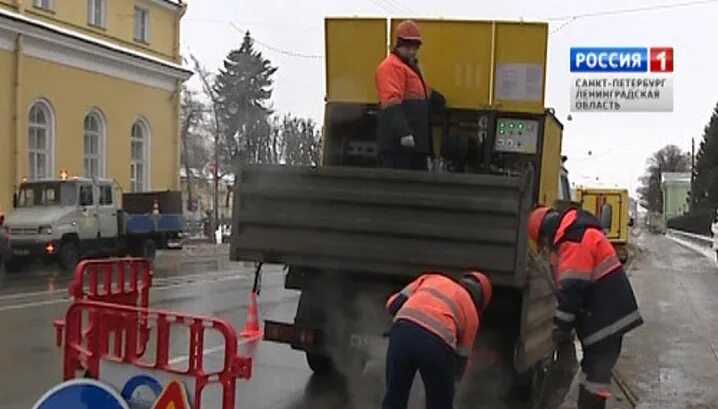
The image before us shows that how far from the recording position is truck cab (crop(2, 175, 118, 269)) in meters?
21.2

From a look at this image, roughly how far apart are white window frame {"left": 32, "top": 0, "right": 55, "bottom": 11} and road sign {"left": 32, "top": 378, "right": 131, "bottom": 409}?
2465cm

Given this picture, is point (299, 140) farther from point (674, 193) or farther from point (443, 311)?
point (674, 193)

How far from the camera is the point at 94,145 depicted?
31.1 m

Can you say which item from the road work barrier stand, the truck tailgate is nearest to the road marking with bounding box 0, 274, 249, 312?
the truck tailgate

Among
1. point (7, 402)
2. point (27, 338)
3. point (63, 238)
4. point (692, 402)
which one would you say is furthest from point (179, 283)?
point (692, 402)

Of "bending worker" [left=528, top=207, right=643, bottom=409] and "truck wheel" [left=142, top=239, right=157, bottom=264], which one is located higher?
"bending worker" [left=528, top=207, right=643, bottom=409]

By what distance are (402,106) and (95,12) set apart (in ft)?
83.7

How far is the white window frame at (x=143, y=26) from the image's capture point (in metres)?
33.0

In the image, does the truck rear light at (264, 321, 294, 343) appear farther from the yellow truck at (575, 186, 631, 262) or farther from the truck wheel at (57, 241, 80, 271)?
the yellow truck at (575, 186, 631, 262)

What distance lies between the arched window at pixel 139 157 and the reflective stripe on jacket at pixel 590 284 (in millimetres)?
29063

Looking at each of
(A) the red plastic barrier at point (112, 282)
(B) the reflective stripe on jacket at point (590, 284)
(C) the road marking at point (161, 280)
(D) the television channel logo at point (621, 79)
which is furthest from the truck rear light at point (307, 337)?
(D) the television channel logo at point (621, 79)

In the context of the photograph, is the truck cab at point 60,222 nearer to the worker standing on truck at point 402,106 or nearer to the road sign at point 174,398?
the worker standing on truck at point 402,106

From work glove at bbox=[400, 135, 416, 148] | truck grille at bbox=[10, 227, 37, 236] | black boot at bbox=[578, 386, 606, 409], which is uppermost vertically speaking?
work glove at bbox=[400, 135, 416, 148]

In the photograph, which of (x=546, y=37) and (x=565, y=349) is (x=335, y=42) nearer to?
(x=546, y=37)
